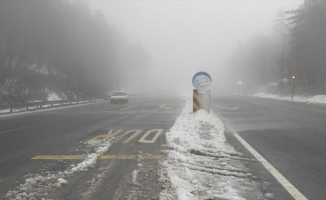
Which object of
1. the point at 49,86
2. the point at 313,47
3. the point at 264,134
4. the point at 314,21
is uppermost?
the point at 314,21

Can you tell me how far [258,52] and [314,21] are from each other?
42249 millimetres

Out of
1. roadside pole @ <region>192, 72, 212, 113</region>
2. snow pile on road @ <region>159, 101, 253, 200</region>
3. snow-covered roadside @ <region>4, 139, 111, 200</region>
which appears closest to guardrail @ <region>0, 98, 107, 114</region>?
roadside pole @ <region>192, 72, 212, 113</region>

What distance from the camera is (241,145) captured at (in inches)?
287

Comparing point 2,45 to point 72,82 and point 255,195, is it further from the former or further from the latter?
point 255,195

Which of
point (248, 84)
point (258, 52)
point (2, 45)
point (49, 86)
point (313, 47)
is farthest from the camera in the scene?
point (248, 84)

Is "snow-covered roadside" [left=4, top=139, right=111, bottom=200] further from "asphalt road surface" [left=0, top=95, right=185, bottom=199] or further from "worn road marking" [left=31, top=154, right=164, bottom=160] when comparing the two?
"worn road marking" [left=31, top=154, right=164, bottom=160]

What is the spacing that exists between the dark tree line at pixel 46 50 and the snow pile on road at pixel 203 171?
25773 mm

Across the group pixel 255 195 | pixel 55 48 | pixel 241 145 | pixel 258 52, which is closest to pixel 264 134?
pixel 241 145

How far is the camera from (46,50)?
42406 millimetres

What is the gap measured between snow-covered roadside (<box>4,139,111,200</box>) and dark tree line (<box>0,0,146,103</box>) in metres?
25.6

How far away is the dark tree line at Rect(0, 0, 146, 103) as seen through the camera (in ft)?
105

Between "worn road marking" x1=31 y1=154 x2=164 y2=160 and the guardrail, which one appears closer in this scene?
"worn road marking" x1=31 y1=154 x2=164 y2=160

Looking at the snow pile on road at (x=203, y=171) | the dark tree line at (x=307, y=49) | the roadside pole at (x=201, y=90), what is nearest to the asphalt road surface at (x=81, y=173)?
the snow pile on road at (x=203, y=171)

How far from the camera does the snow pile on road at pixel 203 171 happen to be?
371cm
